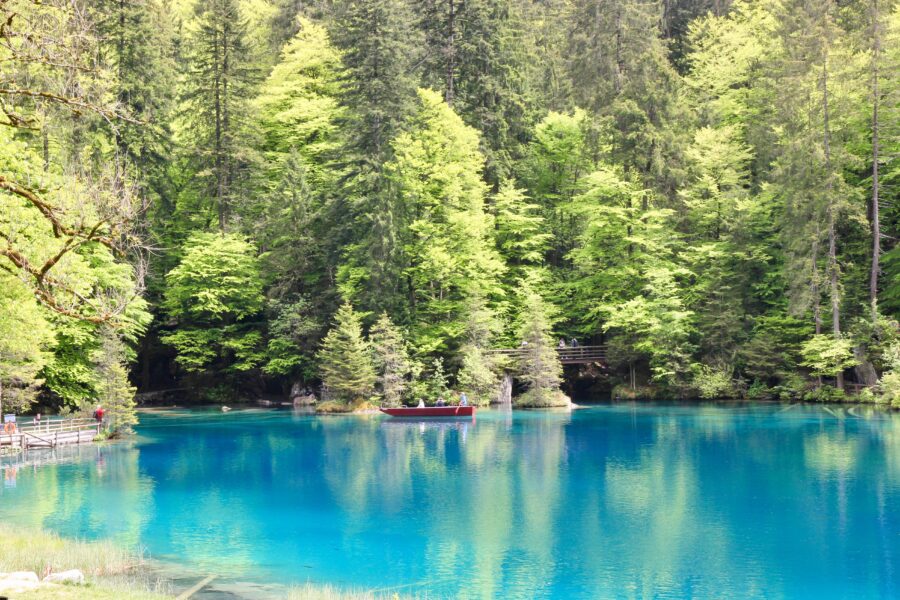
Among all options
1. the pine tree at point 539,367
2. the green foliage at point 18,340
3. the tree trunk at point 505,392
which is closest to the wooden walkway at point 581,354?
the pine tree at point 539,367

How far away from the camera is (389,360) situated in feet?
140

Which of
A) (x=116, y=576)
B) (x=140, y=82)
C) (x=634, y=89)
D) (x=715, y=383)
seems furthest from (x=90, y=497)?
(x=634, y=89)

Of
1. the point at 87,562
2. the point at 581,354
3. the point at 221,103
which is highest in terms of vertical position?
the point at 221,103

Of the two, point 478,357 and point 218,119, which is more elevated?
point 218,119

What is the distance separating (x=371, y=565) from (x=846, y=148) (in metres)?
38.2

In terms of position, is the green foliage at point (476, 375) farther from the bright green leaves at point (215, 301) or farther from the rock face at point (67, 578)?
the rock face at point (67, 578)

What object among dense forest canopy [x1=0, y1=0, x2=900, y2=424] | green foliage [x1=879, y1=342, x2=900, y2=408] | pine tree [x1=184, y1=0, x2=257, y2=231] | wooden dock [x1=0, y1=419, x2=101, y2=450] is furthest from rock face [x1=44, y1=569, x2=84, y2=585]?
pine tree [x1=184, y1=0, x2=257, y2=231]

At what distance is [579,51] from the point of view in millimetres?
53656

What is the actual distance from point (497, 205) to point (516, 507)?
32952mm

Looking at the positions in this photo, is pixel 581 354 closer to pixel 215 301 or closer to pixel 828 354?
pixel 828 354

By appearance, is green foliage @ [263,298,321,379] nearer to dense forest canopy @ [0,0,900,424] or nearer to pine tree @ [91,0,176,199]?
dense forest canopy @ [0,0,900,424]

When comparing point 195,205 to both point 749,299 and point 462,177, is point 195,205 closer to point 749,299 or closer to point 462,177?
point 462,177

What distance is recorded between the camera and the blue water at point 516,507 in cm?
1430

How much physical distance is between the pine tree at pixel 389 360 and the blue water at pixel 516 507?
9.13 meters
